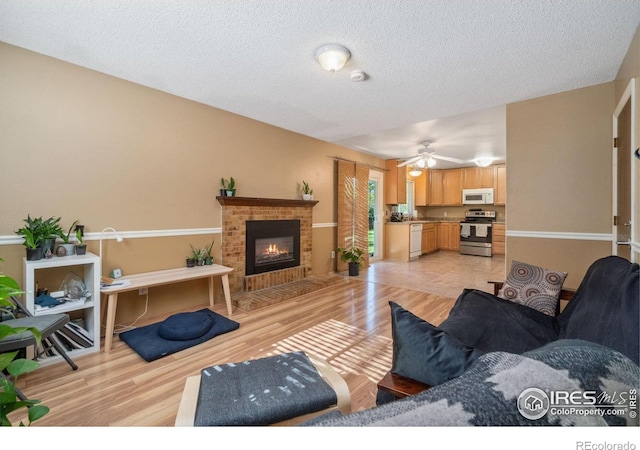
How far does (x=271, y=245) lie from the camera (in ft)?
13.3

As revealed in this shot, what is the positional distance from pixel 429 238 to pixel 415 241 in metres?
1.10

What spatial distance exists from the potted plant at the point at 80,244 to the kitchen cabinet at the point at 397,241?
225 inches

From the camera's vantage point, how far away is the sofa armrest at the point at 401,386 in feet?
2.91

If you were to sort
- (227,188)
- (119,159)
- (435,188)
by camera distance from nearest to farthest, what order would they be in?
(119,159) → (227,188) → (435,188)

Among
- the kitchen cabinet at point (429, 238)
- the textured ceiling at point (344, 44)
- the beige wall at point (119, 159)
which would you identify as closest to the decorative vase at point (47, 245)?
the beige wall at point (119, 159)

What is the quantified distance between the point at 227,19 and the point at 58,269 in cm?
248

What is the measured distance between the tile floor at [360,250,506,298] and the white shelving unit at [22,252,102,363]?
3.62 m

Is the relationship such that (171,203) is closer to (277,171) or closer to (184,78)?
(184,78)

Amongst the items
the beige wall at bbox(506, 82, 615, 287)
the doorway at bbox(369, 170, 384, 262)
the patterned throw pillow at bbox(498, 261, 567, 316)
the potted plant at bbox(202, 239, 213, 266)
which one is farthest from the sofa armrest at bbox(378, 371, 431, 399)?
the doorway at bbox(369, 170, 384, 262)

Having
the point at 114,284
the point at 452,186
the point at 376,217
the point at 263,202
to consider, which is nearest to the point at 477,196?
the point at 452,186

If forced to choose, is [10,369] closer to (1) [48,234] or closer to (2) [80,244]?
(1) [48,234]

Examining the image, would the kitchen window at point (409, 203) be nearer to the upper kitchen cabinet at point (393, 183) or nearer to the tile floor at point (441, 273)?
the upper kitchen cabinet at point (393, 183)
